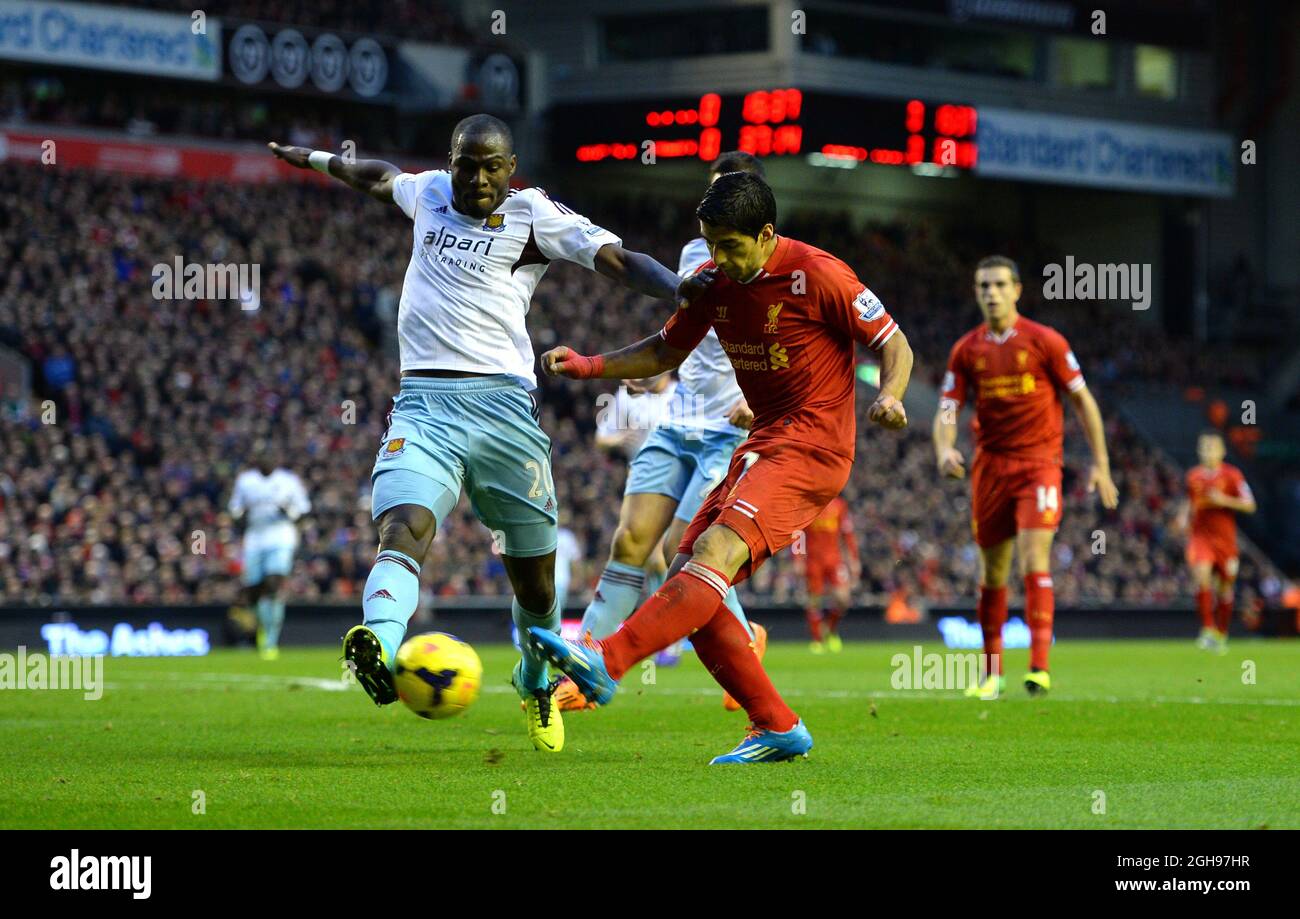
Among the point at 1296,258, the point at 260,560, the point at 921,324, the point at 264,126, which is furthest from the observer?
the point at 1296,258

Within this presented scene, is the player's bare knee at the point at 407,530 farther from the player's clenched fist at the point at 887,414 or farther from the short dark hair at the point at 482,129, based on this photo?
the player's clenched fist at the point at 887,414

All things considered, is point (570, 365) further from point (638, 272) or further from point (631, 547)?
point (631, 547)

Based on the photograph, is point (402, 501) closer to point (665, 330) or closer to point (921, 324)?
point (665, 330)

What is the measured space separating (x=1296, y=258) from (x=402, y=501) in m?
45.2

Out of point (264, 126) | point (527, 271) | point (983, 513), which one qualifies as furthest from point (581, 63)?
point (527, 271)

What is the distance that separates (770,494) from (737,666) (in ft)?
2.55

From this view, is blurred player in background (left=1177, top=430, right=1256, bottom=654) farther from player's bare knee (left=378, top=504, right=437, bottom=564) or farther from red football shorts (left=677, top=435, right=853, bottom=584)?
player's bare knee (left=378, top=504, right=437, bottom=564)

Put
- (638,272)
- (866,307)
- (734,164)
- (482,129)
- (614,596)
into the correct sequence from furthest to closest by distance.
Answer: (614,596) → (734,164) → (482,129) → (638,272) → (866,307)

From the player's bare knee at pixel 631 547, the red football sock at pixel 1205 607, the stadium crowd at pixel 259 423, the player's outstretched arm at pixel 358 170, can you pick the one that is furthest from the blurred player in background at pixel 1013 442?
the red football sock at pixel 1205 607

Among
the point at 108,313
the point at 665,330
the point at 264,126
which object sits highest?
the point at 264,126

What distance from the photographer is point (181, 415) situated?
92.5 feet

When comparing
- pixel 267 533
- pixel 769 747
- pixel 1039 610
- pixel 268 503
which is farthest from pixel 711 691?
pixel 268 503

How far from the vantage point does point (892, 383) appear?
25.8 feet

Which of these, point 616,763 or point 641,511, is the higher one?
point 641,511
